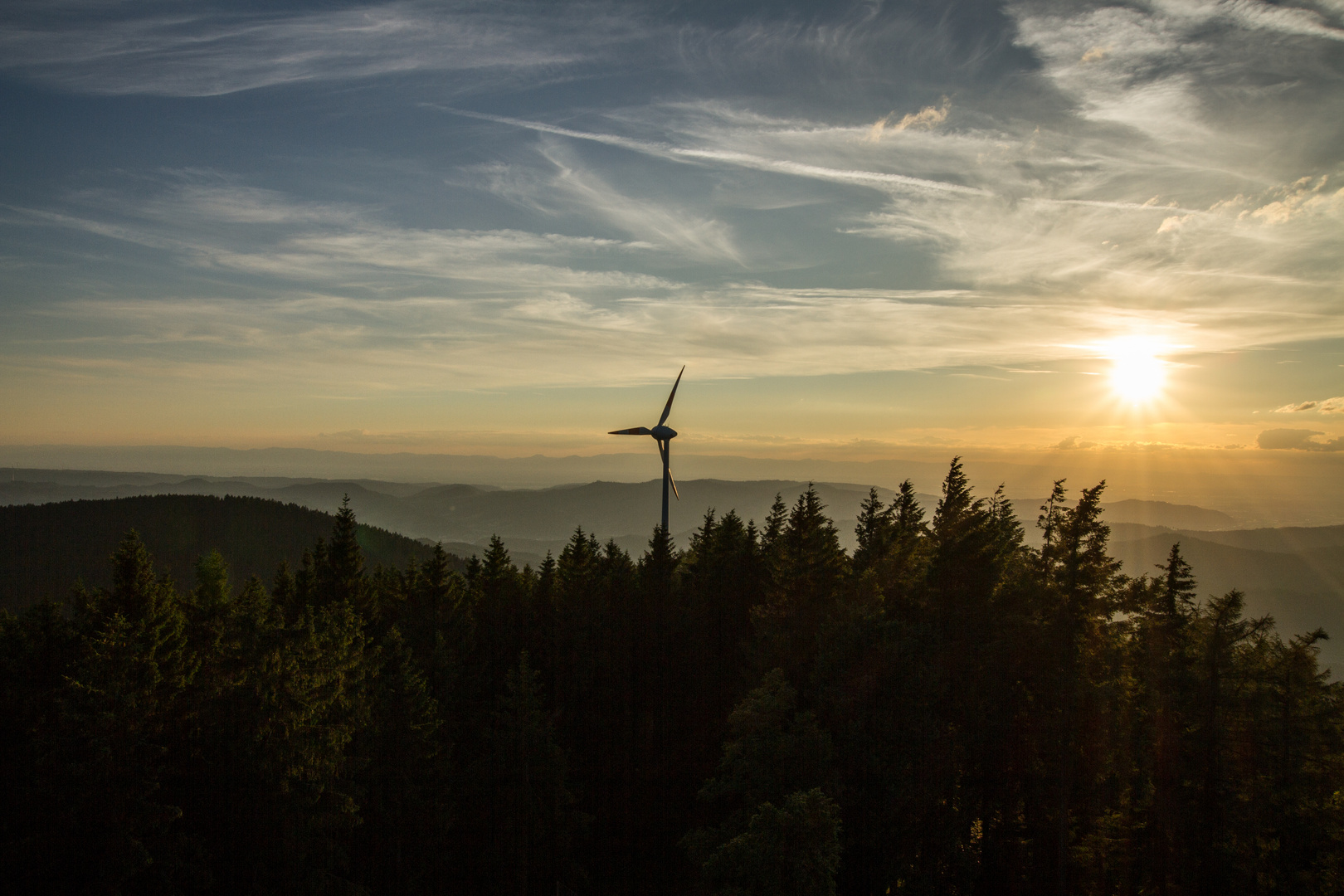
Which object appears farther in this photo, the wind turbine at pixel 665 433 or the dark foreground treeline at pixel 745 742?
the wind turbine at pixel 665 433

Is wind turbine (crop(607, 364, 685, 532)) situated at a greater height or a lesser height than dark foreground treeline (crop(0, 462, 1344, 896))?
greater

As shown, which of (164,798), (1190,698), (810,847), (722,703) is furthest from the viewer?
(722,703)

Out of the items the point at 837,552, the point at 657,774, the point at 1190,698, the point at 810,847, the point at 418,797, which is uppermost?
the point at 837,552

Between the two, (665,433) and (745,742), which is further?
(665,433)

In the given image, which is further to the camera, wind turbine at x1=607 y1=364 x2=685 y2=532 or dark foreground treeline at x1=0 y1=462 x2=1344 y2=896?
wind turbine at x1=607 y1=364 x2=685 y2=532

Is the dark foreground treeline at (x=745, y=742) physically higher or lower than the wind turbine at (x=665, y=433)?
lower

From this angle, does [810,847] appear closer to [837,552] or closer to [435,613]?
[837,552]

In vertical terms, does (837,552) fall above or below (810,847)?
above

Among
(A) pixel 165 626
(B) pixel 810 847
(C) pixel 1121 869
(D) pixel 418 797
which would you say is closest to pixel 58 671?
(A) pixel 165 626
